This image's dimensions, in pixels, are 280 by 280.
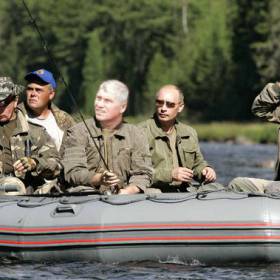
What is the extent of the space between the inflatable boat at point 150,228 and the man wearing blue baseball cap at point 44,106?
98 cm

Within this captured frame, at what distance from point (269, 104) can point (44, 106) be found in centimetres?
165

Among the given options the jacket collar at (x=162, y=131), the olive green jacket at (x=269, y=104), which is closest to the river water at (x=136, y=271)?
the olive green jacket at (x=269, y=104)

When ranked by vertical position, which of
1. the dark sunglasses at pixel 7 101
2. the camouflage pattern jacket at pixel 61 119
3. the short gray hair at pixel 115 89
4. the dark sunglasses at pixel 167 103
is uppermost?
the short gray hair at pixel 115 89

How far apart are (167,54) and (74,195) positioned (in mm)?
65116

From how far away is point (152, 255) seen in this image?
8461 mm

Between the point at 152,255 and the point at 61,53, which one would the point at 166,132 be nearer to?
the point at 152,255

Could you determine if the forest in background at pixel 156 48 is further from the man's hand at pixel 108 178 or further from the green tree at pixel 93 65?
the man's hand at pixel 108 178

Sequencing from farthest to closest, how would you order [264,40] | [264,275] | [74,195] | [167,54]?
1. [167,54]
2. [264,40]
3. [74,195]
4. [264,275]

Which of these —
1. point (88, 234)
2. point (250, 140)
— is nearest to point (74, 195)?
point (88, 234)

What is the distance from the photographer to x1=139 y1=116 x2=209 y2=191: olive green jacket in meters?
9.36

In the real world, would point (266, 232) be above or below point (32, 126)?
below

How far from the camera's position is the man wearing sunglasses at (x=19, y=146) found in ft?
30.0

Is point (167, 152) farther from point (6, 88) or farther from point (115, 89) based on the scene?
point (6, 88)

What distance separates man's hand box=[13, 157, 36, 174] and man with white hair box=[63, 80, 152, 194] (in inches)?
11.2
